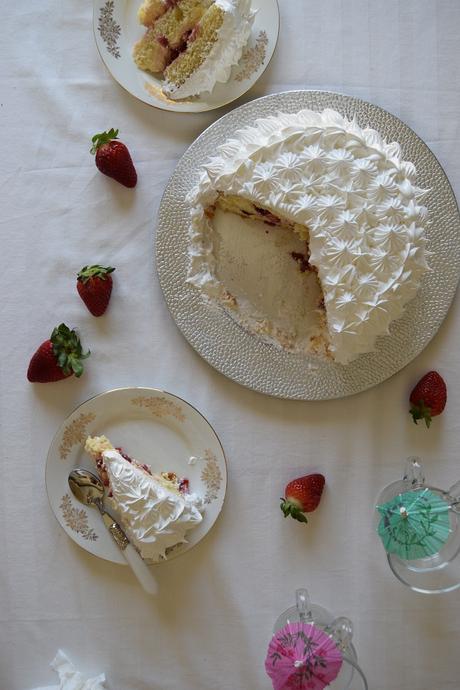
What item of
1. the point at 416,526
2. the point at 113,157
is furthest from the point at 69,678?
the point at 113,157

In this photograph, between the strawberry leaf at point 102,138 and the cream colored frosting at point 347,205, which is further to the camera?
the strawberry leaf at point 102,138

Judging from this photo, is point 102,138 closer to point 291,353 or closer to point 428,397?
point 291,353

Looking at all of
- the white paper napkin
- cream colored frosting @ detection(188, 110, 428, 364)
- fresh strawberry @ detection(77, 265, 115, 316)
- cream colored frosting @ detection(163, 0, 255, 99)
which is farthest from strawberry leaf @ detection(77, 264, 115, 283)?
the white paper napkin

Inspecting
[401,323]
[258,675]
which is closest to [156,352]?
[401,323]

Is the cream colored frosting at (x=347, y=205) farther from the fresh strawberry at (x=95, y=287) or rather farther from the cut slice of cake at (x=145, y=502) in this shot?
the cut slice of cake at (x=145, y=502)

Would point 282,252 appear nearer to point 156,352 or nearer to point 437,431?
A: point 156,352

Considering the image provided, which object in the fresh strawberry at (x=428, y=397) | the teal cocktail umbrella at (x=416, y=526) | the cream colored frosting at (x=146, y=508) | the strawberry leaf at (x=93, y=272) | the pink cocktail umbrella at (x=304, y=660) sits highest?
the strawberry leaf at (x=93, y=272)

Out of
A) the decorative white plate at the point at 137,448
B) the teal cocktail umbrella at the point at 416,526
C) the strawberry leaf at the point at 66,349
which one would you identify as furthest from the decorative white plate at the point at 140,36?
the teal cocktail umbrella at the point at 416,526
